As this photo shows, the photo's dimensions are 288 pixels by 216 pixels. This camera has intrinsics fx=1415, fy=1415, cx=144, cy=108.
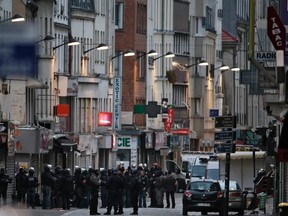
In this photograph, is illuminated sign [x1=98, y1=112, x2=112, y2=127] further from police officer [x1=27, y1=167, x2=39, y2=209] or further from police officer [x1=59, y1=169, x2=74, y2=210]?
police officer [x1=27, y1=167, x2=39, y2=209]

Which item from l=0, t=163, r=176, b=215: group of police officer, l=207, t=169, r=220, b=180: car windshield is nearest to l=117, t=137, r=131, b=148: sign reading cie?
l=207, t=169, r=220, b=180: car windshield

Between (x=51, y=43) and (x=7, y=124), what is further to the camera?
(x=51, y=43)

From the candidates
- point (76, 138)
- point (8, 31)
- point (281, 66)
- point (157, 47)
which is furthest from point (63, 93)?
point (8, 31)

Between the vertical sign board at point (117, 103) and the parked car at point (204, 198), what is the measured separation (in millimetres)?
37138

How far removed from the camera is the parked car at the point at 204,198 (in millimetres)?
48812

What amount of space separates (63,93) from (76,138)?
3423mm

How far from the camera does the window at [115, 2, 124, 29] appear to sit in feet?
308

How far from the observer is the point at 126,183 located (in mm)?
52219

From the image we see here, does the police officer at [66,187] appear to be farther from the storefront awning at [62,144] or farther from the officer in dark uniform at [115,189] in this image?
the storefront awning at [62,144]

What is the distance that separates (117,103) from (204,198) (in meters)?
38.6

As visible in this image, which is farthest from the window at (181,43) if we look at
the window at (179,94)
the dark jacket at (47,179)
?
the dark jacket at (47,179)

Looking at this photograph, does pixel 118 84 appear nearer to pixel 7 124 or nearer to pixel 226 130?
pixel 7 124

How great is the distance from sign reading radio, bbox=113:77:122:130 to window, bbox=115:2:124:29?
750 cm

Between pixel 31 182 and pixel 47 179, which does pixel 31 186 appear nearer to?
pixel 31 182
